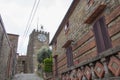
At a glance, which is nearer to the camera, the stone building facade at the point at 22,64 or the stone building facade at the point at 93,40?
the stone building facade at the point at 93,40

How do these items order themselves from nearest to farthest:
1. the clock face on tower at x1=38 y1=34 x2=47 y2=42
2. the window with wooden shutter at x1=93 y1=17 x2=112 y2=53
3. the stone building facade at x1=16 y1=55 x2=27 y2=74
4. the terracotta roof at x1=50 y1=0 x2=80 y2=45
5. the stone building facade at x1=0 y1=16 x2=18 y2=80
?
1. the window with wooden shutter at x1=93 y1=17 x2=112 y2=53
2. the terracotta roof at x1=50 y1=0 x2=80 y2=45
3. the stone building facade at x1=0 y1=16 x2=18 y2=80
4. the stone building facade at x1=16 y1=55 x2=27 y2=74
5. the clock face on tower at x1=38 y1=34 x2=47 y2=42

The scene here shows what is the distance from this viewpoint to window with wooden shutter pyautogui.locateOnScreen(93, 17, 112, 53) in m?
5.14

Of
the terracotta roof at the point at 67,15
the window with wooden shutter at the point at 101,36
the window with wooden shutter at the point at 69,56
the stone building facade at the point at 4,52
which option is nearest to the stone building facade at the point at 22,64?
the stone building facade at the point at 4,52

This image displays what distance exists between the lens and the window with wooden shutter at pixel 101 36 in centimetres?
514

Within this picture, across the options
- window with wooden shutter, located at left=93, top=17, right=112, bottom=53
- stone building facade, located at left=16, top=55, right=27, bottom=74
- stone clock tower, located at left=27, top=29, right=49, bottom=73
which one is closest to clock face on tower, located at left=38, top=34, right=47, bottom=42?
stone clock tower, located at left=27, top=29, right=49, bottom=73

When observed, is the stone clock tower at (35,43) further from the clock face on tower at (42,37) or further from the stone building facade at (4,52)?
the stone building facade at (4,52)

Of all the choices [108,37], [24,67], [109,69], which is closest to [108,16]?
[108,37]

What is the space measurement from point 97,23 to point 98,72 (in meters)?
3.44

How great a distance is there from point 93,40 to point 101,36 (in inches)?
26.0

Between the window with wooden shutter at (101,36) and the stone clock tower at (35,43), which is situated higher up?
the stone clock tower at (35,43)

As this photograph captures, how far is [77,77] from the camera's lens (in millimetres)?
3557

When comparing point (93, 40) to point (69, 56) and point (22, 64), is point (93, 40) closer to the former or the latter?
point (69, 56)

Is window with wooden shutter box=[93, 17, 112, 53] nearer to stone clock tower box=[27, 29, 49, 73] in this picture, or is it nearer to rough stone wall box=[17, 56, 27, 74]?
stone clock tower box=[27, 29, 49, 73]

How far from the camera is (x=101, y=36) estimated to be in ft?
17.9
